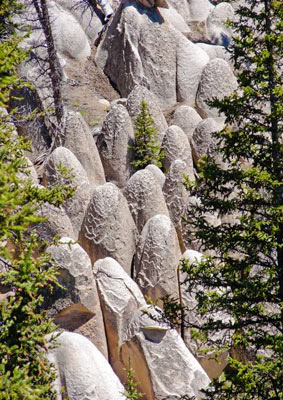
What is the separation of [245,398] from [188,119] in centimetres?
1277

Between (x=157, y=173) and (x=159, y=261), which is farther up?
(x=157, y=173)

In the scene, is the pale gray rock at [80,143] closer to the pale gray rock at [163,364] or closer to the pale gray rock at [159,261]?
the pale gray rock at [159,261]

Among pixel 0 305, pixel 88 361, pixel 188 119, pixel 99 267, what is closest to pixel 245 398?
pixel 88 361

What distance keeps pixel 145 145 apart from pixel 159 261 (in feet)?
15.3

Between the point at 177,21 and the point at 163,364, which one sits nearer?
the point at 163,364

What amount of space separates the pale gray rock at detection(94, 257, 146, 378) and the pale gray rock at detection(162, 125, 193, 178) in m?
5.88

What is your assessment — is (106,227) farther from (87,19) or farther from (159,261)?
(87,19)

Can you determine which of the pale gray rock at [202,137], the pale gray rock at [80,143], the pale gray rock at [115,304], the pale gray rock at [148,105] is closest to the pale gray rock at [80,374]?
the pale gray rock at [115,304]

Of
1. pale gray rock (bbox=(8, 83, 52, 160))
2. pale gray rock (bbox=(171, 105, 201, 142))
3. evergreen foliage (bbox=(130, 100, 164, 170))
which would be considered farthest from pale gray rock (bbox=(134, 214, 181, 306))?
pale gray rock (bbox=(171, 105, 201, 142))

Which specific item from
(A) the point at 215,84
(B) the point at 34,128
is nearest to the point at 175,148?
(B) the point at 34,128

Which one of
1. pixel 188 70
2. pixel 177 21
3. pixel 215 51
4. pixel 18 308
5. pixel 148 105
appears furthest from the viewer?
pixel 177 21

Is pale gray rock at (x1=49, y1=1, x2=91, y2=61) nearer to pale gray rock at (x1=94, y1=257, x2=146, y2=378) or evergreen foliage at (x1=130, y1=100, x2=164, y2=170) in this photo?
evergreen foliage at (x1=130, y1=100, x2=164, y2=170)

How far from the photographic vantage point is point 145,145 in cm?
1788

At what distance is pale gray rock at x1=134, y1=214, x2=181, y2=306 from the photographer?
1445cm
